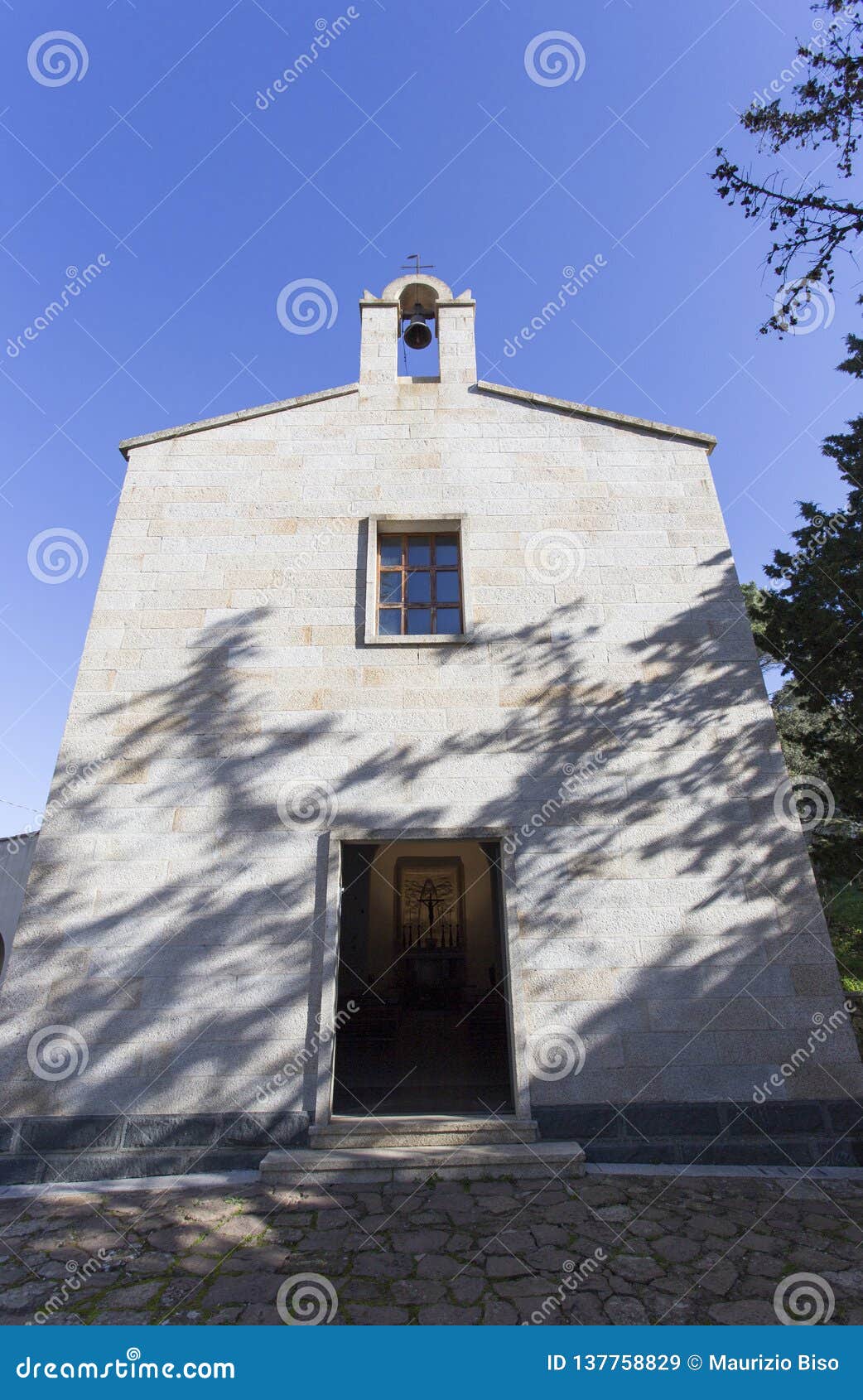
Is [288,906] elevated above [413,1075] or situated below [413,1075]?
above

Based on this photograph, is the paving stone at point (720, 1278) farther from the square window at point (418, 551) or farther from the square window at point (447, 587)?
the square window at point (418, 551)

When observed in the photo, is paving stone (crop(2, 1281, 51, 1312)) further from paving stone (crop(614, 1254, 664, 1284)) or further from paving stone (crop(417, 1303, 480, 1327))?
paving stone (crop(614, 1254, 664, 1284))

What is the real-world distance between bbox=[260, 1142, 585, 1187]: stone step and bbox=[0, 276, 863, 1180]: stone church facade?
0.33m

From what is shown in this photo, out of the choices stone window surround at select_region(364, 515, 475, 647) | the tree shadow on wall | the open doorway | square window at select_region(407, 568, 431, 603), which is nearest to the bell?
stone window surround at select_region(364, 515, 475, 647)

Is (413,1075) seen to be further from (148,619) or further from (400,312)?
(400,312)

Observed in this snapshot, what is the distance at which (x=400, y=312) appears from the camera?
909 cm

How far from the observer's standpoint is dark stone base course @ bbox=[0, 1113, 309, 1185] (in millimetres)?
5242

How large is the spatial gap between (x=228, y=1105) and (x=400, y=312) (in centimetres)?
941

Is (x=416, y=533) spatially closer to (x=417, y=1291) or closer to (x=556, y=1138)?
(x=556, y=1138)

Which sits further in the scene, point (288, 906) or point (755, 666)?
point (755, 666)

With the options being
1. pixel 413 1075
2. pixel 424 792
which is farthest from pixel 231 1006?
pixel 413 1075

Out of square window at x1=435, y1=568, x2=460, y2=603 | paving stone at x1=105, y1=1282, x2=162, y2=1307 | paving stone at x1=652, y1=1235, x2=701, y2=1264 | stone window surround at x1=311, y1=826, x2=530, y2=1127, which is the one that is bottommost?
paving stone at x1=105, y1=1282, x2=162, y2=1307

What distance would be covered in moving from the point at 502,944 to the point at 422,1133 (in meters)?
1.67

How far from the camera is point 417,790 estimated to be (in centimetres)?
636
